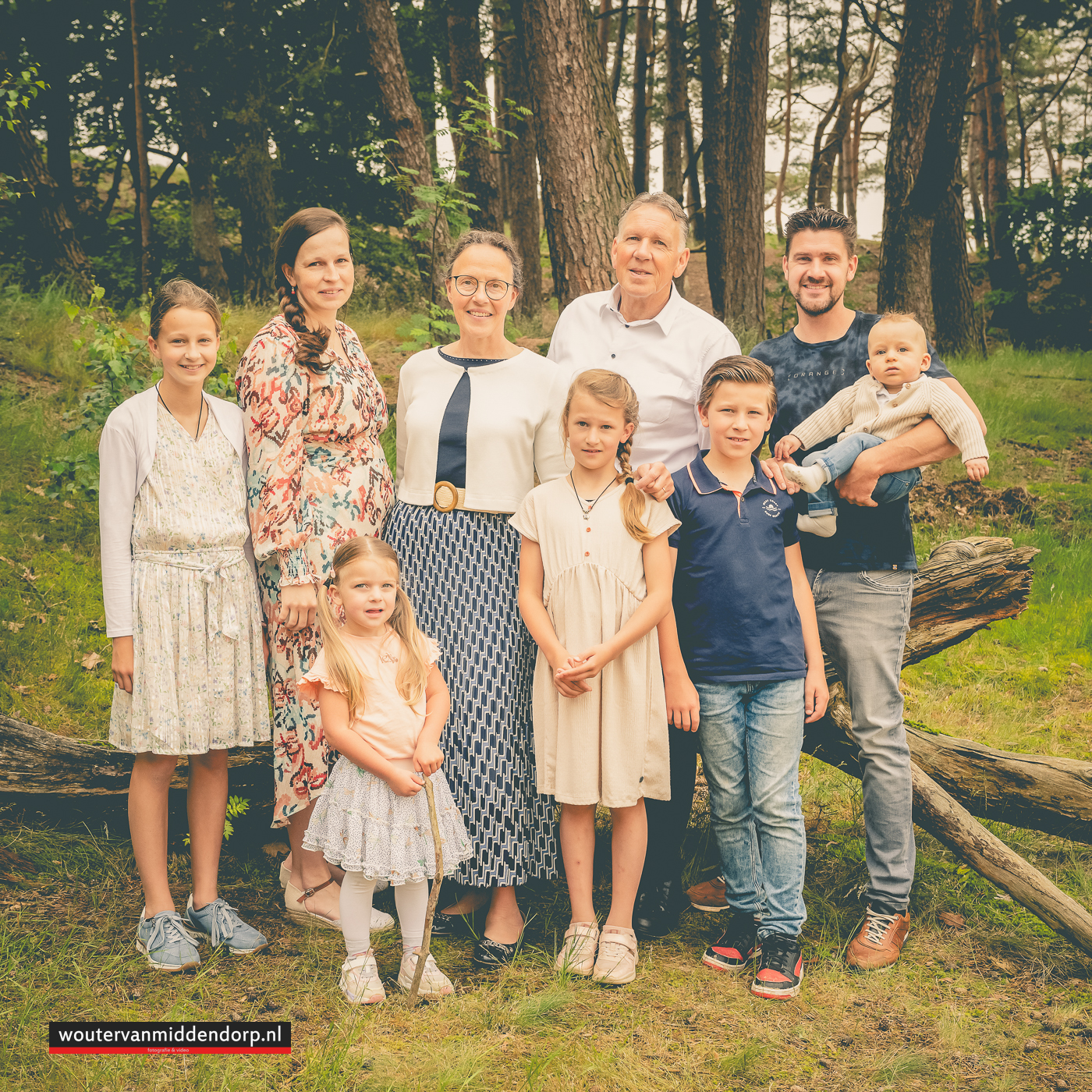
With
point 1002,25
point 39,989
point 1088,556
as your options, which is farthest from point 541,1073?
point 1002,25

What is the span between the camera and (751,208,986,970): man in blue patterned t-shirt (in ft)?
10.6

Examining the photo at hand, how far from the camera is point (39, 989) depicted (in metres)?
2.85

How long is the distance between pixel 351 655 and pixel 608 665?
32.1 inches

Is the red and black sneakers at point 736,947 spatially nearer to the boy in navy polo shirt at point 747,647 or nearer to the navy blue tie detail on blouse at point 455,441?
the boy in navy polo shirt at point 747,647

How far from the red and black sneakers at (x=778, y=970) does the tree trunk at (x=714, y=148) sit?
8798mm

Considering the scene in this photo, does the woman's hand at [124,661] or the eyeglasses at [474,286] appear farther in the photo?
the eyeglasses at [474,286]

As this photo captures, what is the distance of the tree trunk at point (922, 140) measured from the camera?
9.34 m

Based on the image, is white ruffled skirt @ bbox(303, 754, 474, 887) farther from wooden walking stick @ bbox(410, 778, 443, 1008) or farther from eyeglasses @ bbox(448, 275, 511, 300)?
eyeglasses @ bbox(448, 275, 511, 300)

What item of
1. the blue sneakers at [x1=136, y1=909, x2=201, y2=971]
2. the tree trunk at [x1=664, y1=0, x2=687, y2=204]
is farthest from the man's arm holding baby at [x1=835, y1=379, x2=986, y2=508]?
the tree trunk at [x1=664, y1=0, x2=687, y2=204]

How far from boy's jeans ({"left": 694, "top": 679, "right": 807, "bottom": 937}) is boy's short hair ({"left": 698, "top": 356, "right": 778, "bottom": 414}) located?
95 cm

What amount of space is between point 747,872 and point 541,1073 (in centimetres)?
98

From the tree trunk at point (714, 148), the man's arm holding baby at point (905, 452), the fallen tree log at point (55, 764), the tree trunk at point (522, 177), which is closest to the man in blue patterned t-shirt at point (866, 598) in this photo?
the man's arm holding baby at point (905, 452)

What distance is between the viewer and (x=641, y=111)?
15320mm

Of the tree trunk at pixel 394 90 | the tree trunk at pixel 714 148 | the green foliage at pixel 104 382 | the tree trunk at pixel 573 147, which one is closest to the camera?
the green foliage at pixel 104 382
